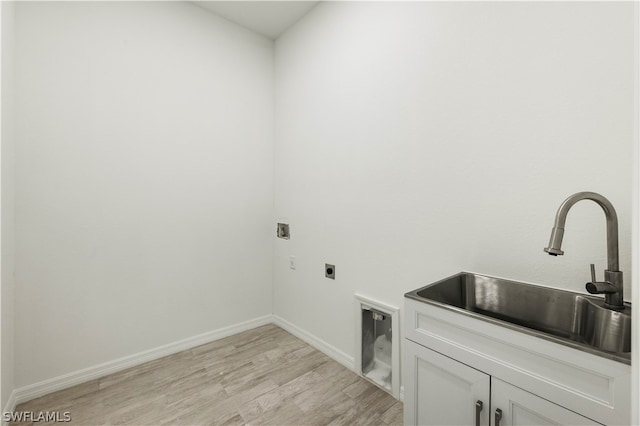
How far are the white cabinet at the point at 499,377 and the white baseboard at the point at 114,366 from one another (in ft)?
6.20

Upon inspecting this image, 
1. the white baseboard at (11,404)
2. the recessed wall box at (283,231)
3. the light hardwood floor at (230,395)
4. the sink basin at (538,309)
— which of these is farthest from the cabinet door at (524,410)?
the white baseboard at (11,404)

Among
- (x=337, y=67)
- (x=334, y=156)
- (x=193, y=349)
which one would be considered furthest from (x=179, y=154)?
(x=193, y=349)

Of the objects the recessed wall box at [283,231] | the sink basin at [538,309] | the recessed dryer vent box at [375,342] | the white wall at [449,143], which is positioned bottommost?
the recessed dryer vent box at [375,342]

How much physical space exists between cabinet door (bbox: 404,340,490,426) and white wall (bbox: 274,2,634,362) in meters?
0.58

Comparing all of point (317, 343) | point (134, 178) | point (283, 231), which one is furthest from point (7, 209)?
point (317, 343)

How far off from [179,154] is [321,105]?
1.25 metres

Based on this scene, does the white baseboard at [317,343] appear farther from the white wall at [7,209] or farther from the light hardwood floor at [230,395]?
the white wall at [7,209]

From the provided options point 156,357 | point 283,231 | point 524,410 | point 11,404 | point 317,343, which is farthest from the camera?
point 283,231

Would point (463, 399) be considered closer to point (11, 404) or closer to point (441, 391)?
point (441, 391)

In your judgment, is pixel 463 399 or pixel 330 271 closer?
pixel 463 399

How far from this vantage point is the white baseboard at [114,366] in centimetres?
178

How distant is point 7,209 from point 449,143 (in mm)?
2530

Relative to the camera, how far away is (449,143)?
1573mm

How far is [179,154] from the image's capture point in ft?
7.70
